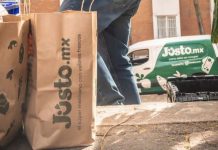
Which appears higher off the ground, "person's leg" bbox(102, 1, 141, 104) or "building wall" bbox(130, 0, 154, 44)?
"building wall" bbox(130, 0, 154, 44)

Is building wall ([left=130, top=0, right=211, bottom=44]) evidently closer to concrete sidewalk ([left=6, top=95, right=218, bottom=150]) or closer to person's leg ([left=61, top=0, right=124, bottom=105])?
person's leg ([left=61, top=0, right=124, bottom=105])

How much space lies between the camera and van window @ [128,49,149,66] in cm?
1262

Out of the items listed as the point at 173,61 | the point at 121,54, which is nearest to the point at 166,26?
the point at 173,61

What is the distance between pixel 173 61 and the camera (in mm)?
12586

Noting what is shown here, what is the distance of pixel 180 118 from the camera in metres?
2.06

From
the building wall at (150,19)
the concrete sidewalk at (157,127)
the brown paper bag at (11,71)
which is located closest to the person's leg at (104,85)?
the concrete sidewalk at (157,127)

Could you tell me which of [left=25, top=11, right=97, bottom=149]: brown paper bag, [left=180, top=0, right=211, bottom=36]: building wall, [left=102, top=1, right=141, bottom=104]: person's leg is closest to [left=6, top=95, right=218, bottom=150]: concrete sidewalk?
[left=25, top=11, right=97, bottom=149]: brown paper bag

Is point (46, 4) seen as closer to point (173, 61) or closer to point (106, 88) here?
point (173, 61)

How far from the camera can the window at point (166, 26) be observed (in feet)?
67.6

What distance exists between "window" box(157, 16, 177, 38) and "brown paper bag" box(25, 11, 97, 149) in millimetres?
19236

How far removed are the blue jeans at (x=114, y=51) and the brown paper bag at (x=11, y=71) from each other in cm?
76

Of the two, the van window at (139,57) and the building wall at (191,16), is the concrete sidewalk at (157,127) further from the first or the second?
the building wall at (191,16)

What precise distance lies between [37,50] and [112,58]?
1235 millimetres

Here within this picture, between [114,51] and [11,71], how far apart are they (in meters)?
1.24
